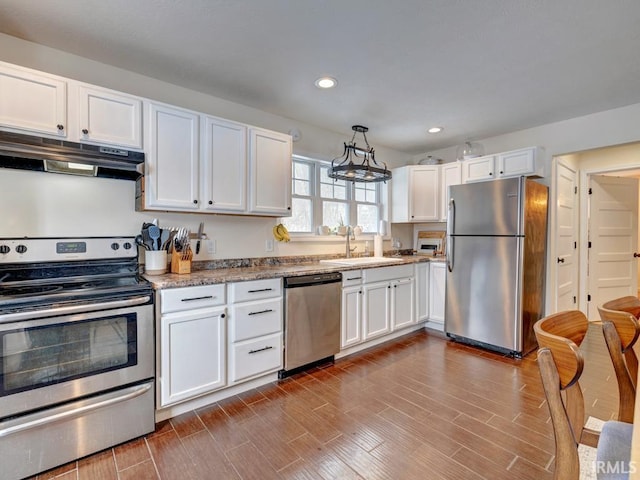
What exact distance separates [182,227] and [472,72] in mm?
2616

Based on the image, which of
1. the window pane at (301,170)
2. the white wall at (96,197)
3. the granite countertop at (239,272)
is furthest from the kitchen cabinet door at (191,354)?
the window pane at (301,170)

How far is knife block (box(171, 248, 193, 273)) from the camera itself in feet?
7.79

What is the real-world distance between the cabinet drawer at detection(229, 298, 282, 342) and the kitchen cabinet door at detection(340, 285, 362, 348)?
70 centimetres

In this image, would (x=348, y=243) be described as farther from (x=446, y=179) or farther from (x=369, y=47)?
(x=369, y=47)

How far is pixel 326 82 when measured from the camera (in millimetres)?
2562

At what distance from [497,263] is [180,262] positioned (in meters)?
2.95

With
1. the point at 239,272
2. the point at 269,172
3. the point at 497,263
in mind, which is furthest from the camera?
the point at 497,263

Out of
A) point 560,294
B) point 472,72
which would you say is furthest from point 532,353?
point 472,72

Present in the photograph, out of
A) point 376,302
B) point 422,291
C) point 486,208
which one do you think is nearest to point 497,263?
point 486,208

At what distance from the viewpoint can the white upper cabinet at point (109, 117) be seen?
6.54ft

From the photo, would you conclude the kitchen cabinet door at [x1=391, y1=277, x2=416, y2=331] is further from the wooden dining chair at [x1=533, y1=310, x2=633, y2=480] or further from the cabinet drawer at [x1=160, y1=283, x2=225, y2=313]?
the wooden dining chair at [x1=533, y1=310, x2=633, y2=480]

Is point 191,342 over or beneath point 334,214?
beneath

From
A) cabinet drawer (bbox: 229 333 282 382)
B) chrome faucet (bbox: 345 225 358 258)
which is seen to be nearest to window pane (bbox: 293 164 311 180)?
chrome faucet (bbox: 345 225 358 258)

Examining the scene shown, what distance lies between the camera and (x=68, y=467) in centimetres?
163
